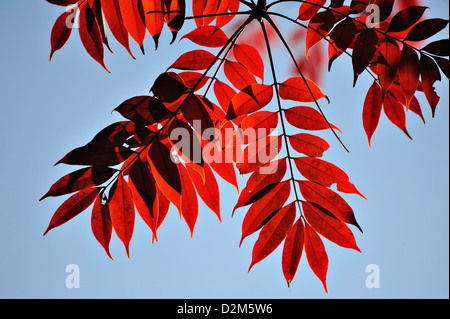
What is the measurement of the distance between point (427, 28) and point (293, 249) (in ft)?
1.75

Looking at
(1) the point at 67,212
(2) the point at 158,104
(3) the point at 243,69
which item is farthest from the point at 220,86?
(1) the point at 67,212

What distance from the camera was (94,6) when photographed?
75 cm

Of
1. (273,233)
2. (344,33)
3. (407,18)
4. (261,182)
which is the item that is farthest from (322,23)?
(273,233)

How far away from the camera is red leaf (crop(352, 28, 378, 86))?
676mm

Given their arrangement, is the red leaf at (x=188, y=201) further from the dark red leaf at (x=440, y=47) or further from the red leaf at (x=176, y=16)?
the dark red leaf at (x=440, y=47)

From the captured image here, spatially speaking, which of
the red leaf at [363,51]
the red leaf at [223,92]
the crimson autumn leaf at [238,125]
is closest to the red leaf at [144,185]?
the crimson autumn leaf at [238,125]

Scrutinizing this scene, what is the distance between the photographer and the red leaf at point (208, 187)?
78 centimetres

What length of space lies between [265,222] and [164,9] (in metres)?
0.50

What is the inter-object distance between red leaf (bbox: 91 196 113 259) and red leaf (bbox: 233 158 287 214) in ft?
0.89

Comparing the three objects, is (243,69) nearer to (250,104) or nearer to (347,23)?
(250,104)

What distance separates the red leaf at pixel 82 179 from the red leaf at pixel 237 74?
39cm

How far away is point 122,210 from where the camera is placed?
Result: 755mm

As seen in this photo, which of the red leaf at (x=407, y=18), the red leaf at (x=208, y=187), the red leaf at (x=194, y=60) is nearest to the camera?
the red leaf at (x=407, y=18)

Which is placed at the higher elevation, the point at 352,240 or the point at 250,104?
the point at 250,104
